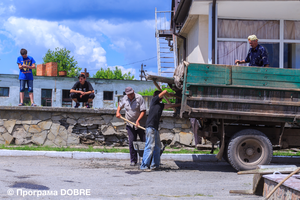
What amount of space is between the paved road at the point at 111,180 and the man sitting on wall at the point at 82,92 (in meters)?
2.62

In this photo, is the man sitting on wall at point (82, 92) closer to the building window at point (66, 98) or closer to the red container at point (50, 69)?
the building window at point (66, 98)

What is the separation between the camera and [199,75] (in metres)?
6.34

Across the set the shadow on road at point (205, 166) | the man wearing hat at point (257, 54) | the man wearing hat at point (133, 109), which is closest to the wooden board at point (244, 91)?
the man wearing hat at point (257, 54)

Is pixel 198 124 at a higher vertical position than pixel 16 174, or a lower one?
higher

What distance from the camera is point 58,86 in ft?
117

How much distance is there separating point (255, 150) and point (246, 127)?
0.57 metres

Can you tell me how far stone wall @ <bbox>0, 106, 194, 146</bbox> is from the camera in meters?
9.20

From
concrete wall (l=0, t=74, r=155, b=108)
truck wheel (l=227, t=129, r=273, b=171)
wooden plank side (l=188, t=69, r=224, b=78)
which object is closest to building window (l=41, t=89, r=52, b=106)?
concrete wall (l=0, t=74, r=155, b=108)

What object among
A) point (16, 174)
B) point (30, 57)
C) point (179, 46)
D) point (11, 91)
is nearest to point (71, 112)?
point (30, 57)

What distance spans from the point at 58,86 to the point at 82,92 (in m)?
27.4

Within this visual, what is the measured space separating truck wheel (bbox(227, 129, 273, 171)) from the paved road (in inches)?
12.9

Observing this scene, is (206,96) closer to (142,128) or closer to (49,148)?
(142,128)

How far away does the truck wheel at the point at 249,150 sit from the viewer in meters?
6.41

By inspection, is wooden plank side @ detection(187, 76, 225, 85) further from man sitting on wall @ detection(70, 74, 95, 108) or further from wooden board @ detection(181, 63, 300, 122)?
man sitting on wall @ detection(70, 74, 95, 108)
